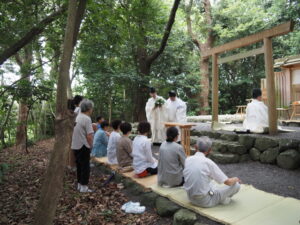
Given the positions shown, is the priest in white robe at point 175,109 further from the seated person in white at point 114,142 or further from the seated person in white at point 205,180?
the seated person in white at point 205,180

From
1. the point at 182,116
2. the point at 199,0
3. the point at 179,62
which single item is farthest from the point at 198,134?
the point at 199,0

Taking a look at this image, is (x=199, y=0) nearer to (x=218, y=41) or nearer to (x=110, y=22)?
(x=218, y=41)

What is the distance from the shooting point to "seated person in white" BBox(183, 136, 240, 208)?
324cm

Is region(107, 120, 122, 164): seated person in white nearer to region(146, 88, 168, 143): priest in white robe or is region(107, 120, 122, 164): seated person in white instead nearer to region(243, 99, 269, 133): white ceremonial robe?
region(146, 88, 168, 143): priest in white robe

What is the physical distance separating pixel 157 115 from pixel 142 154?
10.9ft

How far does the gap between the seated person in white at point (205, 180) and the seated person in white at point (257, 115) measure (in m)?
3.59

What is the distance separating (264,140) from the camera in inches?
219

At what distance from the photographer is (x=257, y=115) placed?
654 centimetres

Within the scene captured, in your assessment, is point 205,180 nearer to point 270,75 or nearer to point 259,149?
point 259,149

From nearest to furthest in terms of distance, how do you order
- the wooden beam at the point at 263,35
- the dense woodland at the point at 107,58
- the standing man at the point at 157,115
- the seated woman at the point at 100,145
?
the dense woodland at the point at 107,58, the wooden beam at the point at 263,35, the seated woman at the point at 100,145, the standing man at the point at 157,115

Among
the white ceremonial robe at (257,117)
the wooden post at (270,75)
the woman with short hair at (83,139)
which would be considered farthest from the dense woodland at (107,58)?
the white ceremonial robe at (257,117)

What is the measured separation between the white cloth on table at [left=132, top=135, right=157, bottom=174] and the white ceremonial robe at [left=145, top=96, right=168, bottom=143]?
3.11m

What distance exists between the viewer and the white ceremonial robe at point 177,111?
288 inches

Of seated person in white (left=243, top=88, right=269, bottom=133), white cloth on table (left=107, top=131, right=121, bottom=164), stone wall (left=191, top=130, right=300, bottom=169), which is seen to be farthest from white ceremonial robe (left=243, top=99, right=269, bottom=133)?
white cloth on table (left=107, top=131, right=121, bottom=164)
